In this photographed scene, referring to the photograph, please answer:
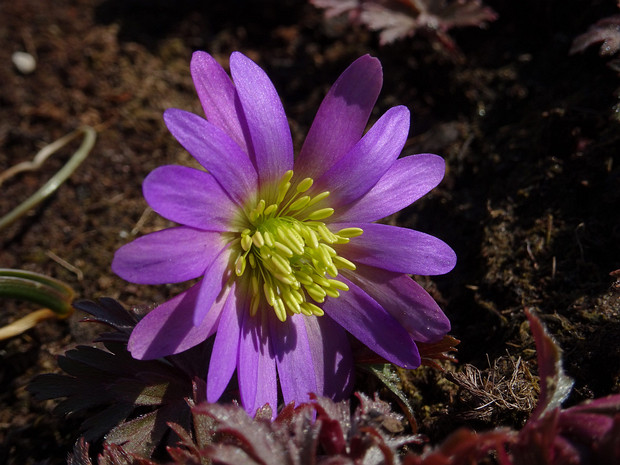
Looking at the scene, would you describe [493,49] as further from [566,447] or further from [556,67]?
[566,447]

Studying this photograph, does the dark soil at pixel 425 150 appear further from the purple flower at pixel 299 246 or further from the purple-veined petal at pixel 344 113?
the purple-veined petal at pixel 344 113

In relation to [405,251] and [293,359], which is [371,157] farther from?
[293,359]

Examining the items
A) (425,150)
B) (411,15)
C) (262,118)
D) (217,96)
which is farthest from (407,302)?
(411,15)

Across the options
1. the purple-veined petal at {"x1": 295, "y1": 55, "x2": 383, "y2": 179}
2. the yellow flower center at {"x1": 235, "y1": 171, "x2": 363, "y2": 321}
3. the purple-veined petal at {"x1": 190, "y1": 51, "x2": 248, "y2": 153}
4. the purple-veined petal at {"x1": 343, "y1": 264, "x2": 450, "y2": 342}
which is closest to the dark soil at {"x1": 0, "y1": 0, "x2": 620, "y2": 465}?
the purple-veined petal at {"x1": 343, "y1": 264, "x2": 450, "y2": 342}

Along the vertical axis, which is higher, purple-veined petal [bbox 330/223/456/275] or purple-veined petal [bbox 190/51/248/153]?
purple-veined petal [bbox 190/51/248/153]

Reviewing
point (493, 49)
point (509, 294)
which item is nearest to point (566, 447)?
point (509, 294)

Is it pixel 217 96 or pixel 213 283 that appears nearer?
pixel 213 283

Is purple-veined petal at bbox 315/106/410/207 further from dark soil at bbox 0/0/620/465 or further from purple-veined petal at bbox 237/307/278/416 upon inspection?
dark soil at bbox 0/0/620/465
